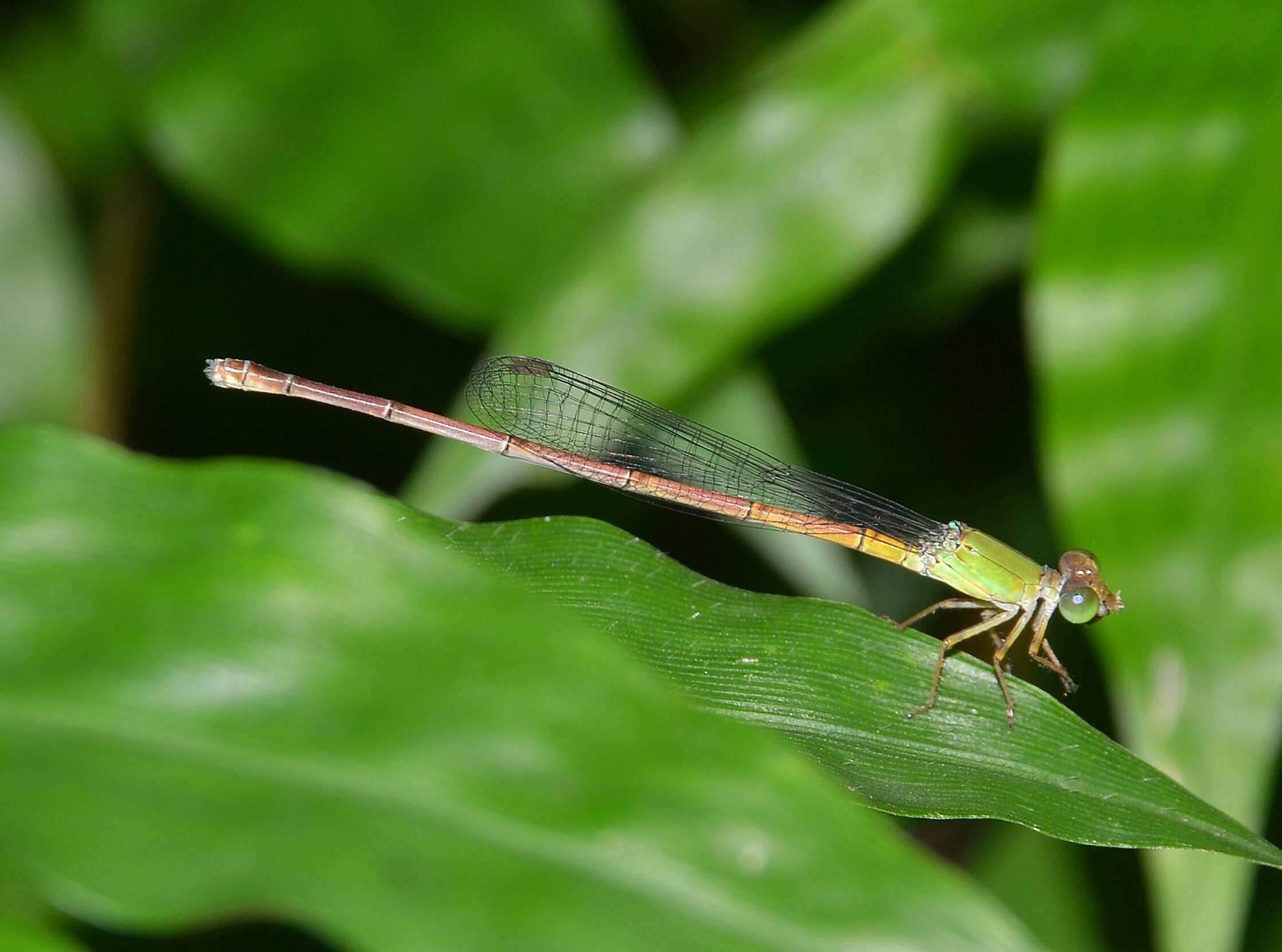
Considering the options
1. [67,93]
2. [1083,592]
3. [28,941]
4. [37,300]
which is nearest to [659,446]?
[1083,592]

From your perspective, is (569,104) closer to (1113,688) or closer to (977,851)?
Answer: (1113,688)

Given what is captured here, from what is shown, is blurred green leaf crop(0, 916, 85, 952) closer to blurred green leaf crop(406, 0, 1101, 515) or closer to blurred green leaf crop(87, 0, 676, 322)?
blurred green leaf crop(406, 0, 1101, 515)

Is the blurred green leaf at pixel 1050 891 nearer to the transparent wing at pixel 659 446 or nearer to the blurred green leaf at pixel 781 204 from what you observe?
the transparent wing at pixel 659 446

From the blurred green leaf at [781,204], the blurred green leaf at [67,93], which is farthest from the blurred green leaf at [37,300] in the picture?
the blurred green leaf at [781,204]

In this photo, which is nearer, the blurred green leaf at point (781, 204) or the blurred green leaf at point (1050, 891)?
the blurred green leaf at point (781, 204)

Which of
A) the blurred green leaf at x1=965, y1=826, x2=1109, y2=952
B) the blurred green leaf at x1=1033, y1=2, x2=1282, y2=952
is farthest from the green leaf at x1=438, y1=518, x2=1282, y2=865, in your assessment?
the blurred green leaf at x1=965, y1=826, x2=1109, y2=952

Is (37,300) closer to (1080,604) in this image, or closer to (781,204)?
(781,204)
